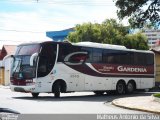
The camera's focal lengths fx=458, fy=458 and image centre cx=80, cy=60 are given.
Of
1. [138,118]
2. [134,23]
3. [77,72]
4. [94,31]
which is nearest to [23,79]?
[77,72]

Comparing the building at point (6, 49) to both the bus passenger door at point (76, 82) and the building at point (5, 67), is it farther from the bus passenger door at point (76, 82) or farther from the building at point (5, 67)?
the bus passenger door at point (76, 82)

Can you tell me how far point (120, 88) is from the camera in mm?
31203

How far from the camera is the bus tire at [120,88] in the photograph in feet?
102

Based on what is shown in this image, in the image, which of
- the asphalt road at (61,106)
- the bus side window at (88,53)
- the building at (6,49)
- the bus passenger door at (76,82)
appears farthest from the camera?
the building at (6,49)

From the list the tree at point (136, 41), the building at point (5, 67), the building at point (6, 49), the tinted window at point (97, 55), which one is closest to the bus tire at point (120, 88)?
the tinted window at point (97, 55)

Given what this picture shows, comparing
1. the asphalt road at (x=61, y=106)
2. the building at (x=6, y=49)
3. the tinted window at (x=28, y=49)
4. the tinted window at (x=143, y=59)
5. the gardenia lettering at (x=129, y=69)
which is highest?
the building at (x=6, y=49)

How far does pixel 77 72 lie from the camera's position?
90.3ft

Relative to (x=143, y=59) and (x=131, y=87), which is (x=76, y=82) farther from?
(x=143, y=59)

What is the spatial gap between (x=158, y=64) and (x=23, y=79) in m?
18.6

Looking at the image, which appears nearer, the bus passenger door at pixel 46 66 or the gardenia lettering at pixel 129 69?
the bus passenger door at pixel 46 66

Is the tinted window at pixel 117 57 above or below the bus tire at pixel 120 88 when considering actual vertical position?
above

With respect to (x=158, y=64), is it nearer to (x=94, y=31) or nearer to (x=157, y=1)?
(x=94, y=31)

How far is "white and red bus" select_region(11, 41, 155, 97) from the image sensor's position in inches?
1005

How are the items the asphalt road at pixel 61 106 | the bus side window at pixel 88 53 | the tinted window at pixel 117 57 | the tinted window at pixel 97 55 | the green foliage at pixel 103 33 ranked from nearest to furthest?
the asphalt road at pixel 61 106 → the bus side window at pixel 88 53 → the tinted window at pixel 97 55 → the tinted window at pixel 117 57 → the green foliage at pixel 103 33
